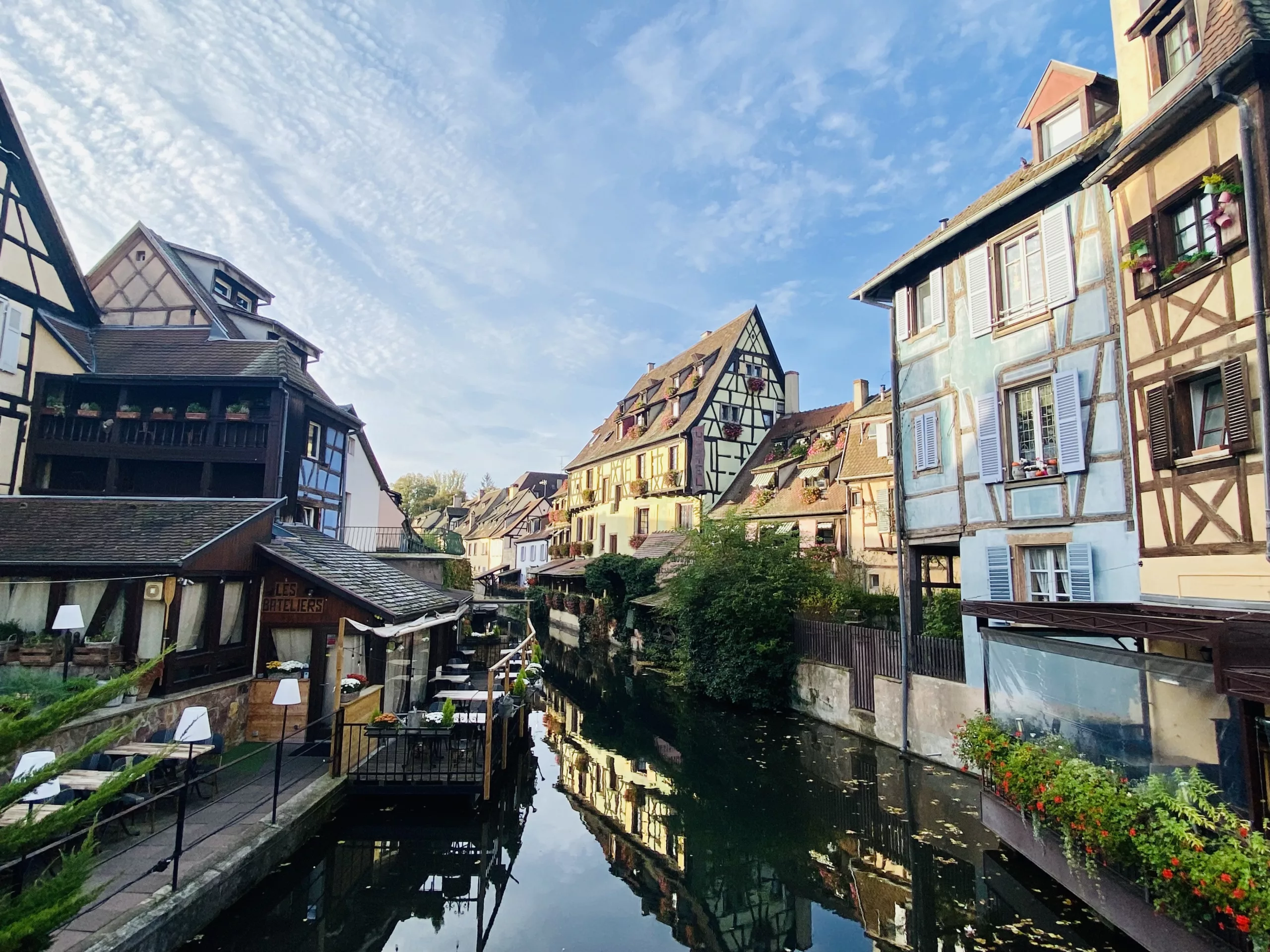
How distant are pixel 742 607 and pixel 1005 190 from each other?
11191 millimetres

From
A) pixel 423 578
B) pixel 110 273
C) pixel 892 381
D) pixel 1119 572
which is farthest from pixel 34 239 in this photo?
pixel 1119 572

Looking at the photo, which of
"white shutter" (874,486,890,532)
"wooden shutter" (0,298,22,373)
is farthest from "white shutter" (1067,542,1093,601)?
"wooden shutter" (0,298,22,373)

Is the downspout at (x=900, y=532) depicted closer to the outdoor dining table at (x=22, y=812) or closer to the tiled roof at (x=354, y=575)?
the tiled roof at (x=354, y=575)

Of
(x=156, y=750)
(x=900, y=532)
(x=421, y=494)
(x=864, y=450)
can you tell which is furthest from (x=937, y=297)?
(x=421, y=494)

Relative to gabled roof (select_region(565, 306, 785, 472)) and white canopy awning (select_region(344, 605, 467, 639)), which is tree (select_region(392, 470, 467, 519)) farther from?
white canopy awning (select_region(344, 605, 467, 639))

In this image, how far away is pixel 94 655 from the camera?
10969mm

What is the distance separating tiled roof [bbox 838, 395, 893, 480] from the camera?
899 inches

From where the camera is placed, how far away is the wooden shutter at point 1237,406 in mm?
8062

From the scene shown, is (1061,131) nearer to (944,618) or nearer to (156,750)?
(944,618)

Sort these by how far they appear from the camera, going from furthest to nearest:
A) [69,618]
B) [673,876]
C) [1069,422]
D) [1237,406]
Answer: [1069,422], [69,618], [673,876], [1237,406]

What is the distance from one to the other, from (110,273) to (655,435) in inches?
877

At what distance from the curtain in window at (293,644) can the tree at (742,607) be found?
10.0 meters

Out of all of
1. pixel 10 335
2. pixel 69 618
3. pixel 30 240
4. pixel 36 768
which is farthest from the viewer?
pixel 30 240

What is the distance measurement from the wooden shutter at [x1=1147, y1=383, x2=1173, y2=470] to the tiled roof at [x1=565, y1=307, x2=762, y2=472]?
73.5 feet
